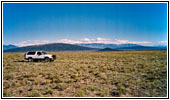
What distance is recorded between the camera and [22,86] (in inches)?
372

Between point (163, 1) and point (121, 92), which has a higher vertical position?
point (163, 1)

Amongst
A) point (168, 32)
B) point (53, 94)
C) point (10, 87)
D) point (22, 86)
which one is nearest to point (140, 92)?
point (168, 32)

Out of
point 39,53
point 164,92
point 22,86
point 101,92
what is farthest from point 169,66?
point 39,53

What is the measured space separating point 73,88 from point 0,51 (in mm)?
4656

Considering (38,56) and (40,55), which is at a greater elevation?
(40,55)

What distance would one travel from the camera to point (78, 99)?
651cm

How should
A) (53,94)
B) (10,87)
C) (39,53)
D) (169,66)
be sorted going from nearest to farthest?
(53,94) → (169,66) → (10,87) → (39,53)

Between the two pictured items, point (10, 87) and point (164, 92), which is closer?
point (164, 92)

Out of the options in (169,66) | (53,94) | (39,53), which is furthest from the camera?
(39,53)

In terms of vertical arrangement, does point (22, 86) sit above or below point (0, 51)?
below

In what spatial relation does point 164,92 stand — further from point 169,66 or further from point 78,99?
point 78,99

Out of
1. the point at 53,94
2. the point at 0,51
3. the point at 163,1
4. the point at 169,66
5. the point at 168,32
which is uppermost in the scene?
the point at 163,1

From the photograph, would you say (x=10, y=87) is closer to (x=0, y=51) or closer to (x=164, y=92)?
(x=0, y=51)

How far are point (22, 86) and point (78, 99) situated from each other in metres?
4.71
